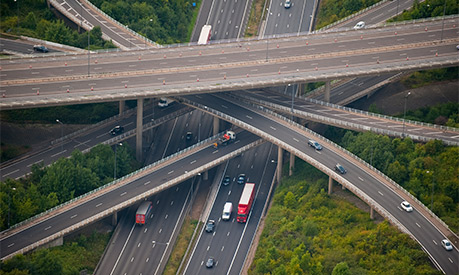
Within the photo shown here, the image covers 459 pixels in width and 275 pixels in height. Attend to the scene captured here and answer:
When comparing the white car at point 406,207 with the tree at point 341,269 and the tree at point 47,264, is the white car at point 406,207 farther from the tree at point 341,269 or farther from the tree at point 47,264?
the tree at point 47,264

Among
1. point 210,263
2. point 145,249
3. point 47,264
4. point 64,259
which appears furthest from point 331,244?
point 47,264

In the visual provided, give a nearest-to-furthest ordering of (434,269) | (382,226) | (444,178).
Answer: (434,269)
(382,226)
(444,178)

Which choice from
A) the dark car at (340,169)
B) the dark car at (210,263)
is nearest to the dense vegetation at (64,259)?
the dark car at (210,263)

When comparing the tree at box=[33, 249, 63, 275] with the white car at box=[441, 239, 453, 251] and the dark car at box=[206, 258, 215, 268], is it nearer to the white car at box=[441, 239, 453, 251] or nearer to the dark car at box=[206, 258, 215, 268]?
the dark car at box=[206, 258, 215, 268]

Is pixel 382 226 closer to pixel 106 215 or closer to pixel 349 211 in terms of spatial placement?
pixel 349 211

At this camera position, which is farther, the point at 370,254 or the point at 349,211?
the point at 349,211

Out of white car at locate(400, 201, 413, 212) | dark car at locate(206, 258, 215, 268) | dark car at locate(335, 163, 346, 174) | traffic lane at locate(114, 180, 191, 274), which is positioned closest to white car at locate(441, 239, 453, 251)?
white car at locate(400, 201, 413, 212)

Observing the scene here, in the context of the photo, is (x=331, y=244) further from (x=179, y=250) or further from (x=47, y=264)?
(x=47, y=264)

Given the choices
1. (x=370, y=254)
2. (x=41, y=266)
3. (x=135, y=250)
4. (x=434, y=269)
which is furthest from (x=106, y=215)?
(x=434, y=269)
